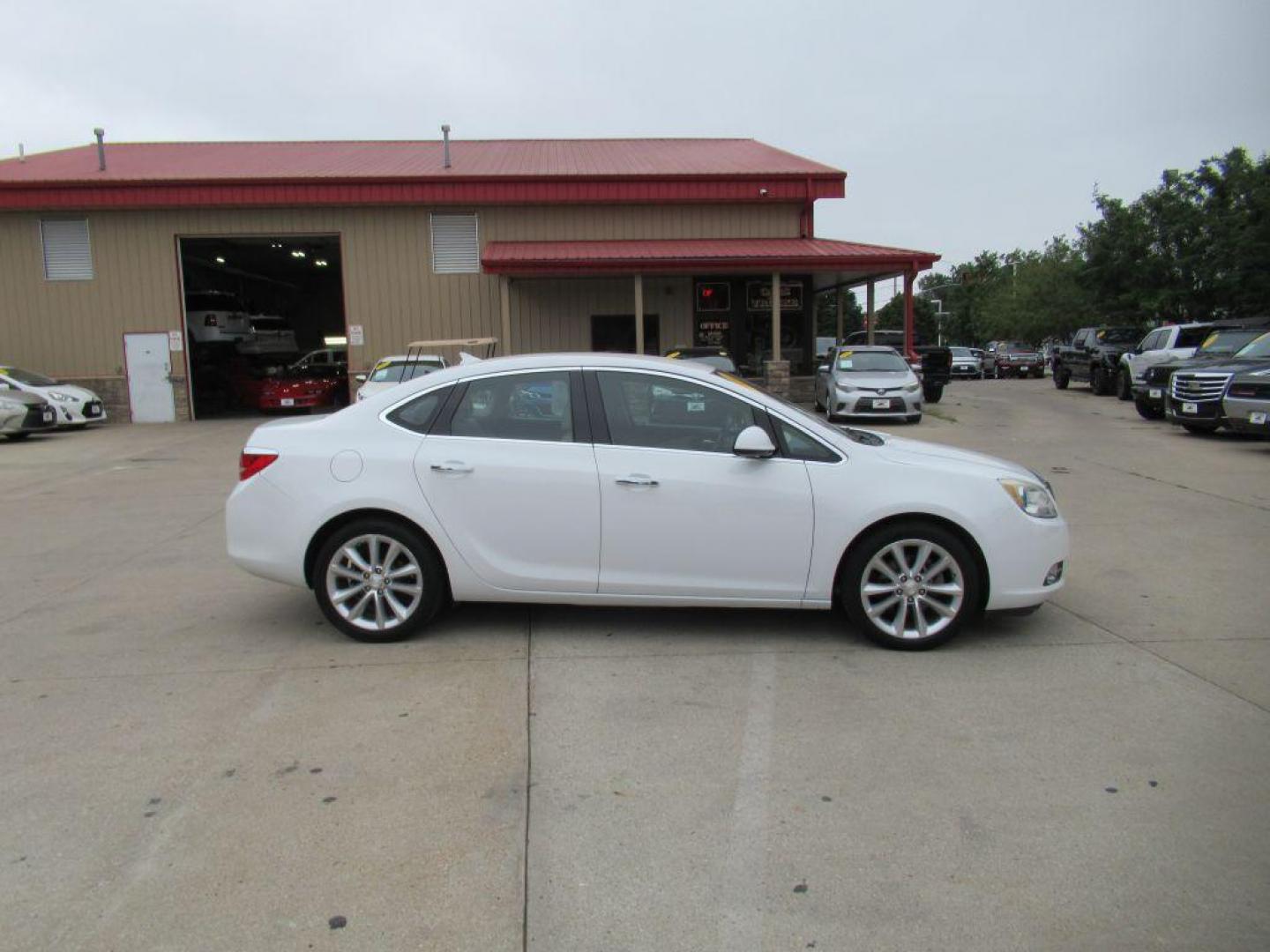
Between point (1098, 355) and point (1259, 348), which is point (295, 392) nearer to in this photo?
point (1259, 348)

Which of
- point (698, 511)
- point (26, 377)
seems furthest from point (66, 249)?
point (698, 511)

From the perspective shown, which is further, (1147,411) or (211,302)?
→ (211,302)

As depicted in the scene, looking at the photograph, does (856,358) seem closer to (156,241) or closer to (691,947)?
(156,241)

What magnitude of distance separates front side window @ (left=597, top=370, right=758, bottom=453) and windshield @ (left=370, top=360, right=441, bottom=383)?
35.4ft

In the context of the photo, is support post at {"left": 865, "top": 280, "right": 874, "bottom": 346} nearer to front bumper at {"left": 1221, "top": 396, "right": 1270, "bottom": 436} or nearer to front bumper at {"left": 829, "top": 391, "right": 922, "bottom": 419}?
front bumper at {"left": 829, "top": 391, "right": 922, "bottom": 419}

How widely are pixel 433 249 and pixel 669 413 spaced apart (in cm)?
1941

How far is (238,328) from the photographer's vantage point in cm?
2673

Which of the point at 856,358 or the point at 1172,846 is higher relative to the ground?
the point at 856,358

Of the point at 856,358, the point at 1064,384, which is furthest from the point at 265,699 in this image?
the point at 1064,384

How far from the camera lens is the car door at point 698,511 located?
5199mm

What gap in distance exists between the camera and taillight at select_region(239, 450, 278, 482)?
552 cm

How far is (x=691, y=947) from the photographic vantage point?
2807 mm

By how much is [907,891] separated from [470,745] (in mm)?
1873

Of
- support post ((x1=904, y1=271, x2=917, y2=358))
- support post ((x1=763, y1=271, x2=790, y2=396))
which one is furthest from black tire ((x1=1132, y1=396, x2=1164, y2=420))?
support post ((x1=763, y1=271, x2=790, y2=396))
